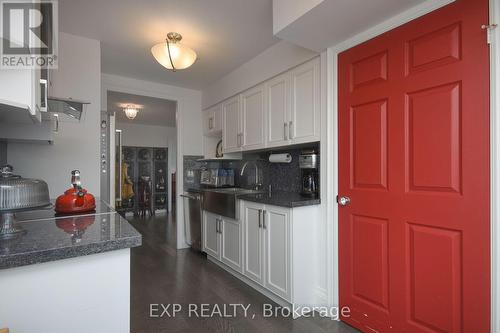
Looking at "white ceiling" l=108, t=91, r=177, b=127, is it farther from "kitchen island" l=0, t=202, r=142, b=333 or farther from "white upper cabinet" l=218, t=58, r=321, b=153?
"kitchen island" l=0, t=202, r=142, b=333

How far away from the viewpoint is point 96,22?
2162 millimetres

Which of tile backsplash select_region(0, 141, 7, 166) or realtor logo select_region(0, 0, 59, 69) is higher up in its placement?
realtor logo select_region(0, 0, 59, 69)

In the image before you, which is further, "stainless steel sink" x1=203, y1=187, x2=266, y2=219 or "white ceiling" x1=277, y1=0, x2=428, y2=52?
"stainless steel sink" x1=203, y1=187, x2=266, y2=219

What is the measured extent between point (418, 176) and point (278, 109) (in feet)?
4.53

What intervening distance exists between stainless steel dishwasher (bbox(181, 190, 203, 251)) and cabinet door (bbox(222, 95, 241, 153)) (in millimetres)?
774

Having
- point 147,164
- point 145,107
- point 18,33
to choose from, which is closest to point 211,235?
point 18,33

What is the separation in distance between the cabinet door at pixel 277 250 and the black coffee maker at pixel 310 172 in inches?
15.7

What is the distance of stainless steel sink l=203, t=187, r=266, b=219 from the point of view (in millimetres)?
2664

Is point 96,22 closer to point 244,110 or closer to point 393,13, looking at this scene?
point 244,110

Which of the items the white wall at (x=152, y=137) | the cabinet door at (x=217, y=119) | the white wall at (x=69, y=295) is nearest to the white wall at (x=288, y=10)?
the white wall at (x=69, y=295)

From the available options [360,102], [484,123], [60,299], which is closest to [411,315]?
[484,123]

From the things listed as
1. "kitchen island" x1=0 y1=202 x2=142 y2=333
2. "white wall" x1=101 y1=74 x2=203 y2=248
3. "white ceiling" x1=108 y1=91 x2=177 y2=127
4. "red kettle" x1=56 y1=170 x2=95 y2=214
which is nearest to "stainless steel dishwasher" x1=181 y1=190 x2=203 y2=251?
"white wall" x1=101 y1=74 x2=203 y2=248

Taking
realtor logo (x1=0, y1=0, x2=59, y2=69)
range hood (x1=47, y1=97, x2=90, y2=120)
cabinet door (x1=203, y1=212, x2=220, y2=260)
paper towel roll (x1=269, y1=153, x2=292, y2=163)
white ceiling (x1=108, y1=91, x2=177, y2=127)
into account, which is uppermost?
white ceiling (x1=108, y1=91, x2=177, y2=127)

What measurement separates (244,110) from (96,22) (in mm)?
1599
